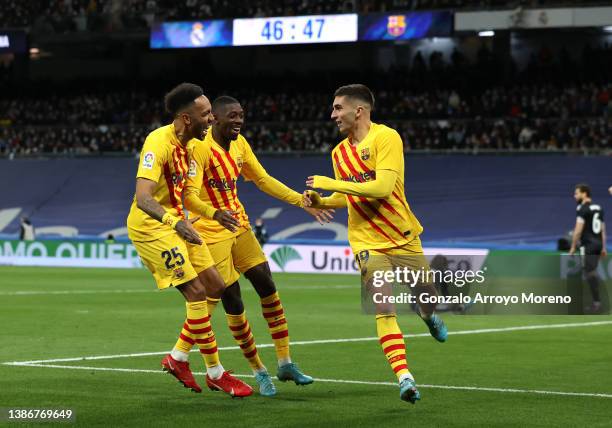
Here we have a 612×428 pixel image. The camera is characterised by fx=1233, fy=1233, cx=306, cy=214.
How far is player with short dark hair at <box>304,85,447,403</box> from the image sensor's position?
945 centimetres

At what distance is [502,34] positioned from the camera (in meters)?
50.7

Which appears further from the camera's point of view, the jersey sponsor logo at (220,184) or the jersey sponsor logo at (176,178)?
the jersey sponsor logo at (220,184)

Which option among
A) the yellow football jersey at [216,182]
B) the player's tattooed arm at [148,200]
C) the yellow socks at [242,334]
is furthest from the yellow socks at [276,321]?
the player's tattooed arm at [148,200]

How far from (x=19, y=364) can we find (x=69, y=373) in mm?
1004

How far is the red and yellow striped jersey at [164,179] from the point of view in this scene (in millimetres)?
9781

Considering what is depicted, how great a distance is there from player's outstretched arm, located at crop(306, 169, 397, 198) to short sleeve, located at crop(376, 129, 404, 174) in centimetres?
6

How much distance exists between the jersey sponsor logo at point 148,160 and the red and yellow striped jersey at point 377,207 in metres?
1.58

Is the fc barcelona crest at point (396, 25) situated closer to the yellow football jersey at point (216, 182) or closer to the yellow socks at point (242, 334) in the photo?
the yellow football jersey at point (216, 182)

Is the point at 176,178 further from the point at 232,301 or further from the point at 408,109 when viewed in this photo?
the point at 408,109

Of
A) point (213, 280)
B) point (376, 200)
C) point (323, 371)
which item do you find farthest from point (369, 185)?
point (323, 371)

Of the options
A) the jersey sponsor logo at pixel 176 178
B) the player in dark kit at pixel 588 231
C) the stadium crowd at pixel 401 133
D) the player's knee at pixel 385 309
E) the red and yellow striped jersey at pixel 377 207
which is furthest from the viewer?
the stadium crowd at pixel 401 133

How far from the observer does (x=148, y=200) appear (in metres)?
9.52

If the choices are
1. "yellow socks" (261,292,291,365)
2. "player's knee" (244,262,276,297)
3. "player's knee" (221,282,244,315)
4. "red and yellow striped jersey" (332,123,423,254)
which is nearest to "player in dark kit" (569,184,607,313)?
"yellow socks" (261,292,291,365)

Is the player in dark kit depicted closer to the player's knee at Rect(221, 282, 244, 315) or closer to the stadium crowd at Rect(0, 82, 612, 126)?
the player's knee at Rect(221, 282, 244, 315)
